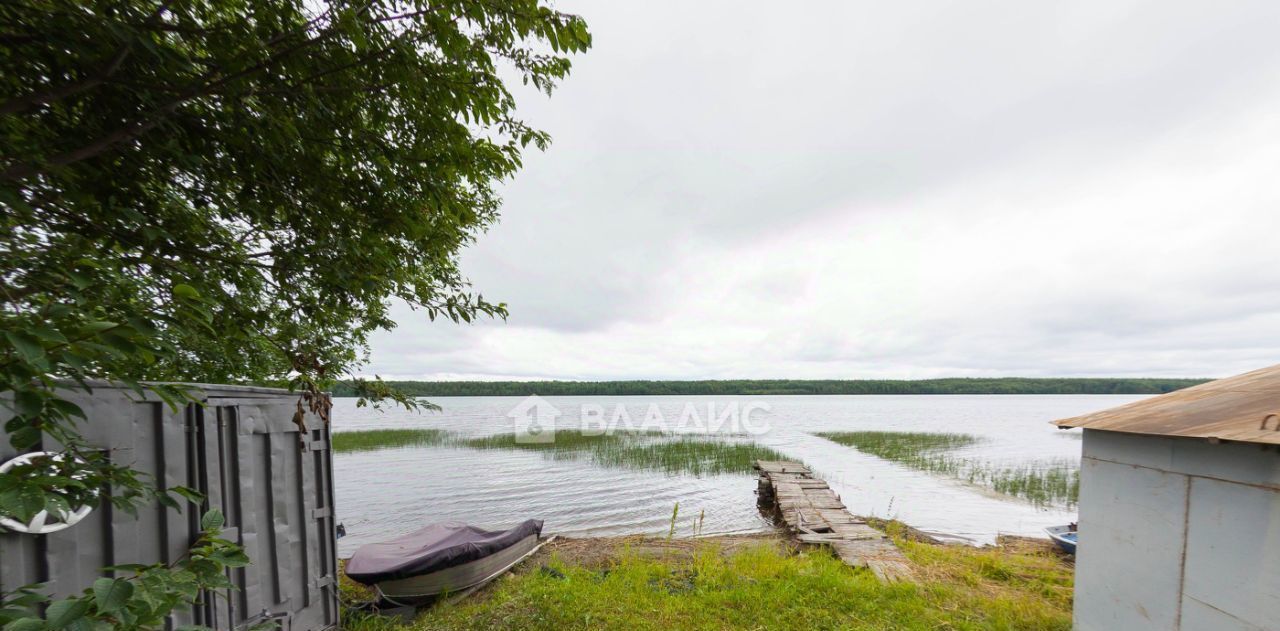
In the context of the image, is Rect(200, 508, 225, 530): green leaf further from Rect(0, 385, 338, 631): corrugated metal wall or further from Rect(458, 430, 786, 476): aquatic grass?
Rect(458, 430, 786, 476): aquatic grass

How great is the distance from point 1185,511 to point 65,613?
666 centimetres

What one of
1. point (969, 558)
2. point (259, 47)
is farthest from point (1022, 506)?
point (259, 47)

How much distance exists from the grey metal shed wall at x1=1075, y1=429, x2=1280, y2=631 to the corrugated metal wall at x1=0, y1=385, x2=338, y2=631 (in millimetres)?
6844

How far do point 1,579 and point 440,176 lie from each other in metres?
3.60

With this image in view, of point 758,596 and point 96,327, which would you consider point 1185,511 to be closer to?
point 758,596

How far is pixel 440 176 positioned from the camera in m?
3.32

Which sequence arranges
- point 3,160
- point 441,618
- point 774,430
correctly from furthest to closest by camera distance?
point 774,430 < point 441,618 < point 3,160

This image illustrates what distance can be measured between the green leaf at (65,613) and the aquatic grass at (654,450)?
19.7m

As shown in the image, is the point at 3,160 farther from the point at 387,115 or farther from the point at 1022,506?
the point at 1022,506

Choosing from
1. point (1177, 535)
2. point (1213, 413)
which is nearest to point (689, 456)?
point (1177, 535)

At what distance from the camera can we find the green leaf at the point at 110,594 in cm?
135

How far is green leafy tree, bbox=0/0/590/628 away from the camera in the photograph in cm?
179

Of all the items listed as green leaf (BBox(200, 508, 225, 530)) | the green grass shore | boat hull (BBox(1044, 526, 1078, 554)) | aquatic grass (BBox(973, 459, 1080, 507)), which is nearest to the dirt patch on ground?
boat hull (BBox(1044, 526, 1078, 554))

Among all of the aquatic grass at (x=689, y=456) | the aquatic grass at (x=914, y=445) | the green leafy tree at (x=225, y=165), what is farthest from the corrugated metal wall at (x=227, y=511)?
the aquatic grass at (x=914, y=445)
